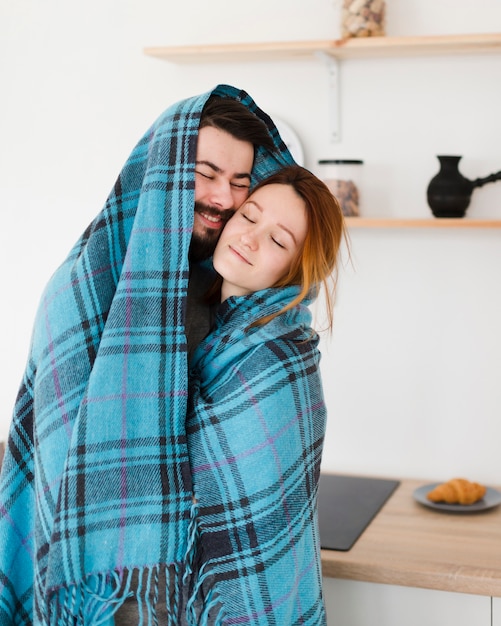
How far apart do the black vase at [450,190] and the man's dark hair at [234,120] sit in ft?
2.06

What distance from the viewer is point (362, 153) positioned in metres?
2.12

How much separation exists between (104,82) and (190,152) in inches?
41.5

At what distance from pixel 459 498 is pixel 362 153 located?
0.85m

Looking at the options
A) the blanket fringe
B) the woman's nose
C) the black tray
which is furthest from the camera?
the black tray

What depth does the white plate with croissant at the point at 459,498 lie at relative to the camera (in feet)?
6.22

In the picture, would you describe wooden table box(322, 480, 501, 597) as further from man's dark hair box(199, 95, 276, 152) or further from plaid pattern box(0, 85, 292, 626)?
man's dark hair box(199, 95, 276, 152)

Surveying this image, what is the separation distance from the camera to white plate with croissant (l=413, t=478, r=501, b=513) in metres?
1.90

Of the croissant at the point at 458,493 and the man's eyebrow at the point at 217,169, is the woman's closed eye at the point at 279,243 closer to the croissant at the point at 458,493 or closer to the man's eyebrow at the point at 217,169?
the man's eyebrow at the point at 217,169

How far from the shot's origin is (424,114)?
2070 millimetres

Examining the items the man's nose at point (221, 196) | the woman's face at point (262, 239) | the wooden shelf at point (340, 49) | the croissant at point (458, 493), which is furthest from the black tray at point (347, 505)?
the wooden shelf at point (340, 49)

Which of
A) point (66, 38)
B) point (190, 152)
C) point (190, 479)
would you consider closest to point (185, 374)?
point (190, 479)

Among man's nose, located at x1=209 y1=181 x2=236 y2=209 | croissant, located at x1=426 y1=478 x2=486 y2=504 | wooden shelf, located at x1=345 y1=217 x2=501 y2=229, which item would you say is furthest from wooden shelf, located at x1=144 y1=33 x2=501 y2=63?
croissant, located at x1=426 y1=478 x2=486 y2=504

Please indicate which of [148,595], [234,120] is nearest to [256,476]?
[148,595]

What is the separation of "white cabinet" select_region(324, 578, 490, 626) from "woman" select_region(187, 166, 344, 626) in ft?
0.86
